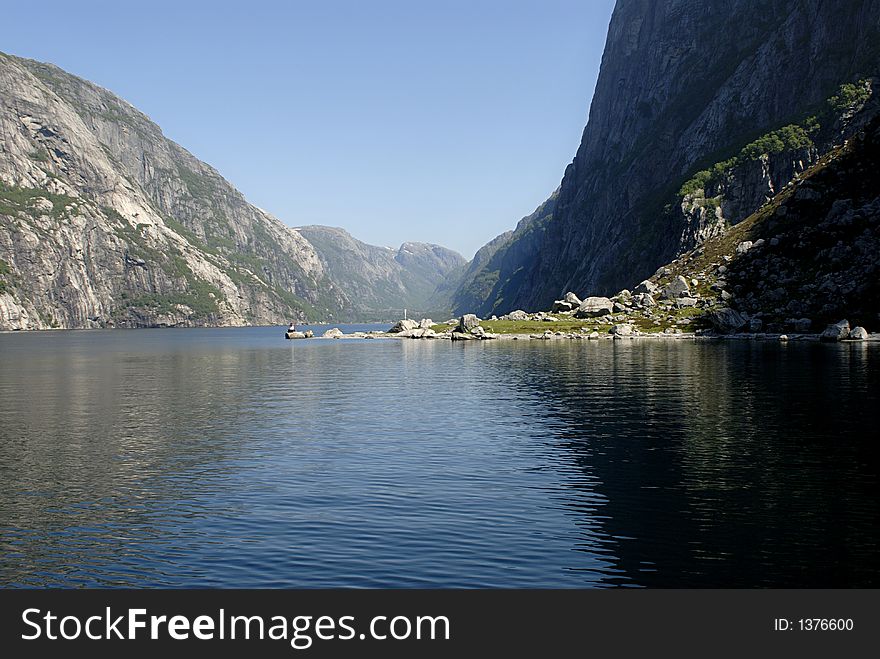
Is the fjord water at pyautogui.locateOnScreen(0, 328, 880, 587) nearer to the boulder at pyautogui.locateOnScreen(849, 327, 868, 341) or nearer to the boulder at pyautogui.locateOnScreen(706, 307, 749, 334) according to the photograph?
the boulder at pyautogui.locateOnScreen(849, 327, 868, 341)

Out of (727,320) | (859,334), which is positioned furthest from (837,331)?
(727,320)

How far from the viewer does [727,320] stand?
19638cm

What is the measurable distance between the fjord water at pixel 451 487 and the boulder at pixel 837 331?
267ft

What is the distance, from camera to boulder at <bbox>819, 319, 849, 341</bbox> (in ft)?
526

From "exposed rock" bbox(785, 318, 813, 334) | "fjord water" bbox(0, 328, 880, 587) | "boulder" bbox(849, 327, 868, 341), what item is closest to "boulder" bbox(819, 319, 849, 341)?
"boulder" bbox(849, 327, 868, 341)

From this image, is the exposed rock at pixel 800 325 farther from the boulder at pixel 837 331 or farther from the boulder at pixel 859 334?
the boulder at pixel 859 334

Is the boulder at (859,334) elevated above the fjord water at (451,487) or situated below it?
above

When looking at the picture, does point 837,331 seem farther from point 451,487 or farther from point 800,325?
point 451,487

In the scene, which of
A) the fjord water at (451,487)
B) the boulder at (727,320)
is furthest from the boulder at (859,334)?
the fjord water at (451,487)

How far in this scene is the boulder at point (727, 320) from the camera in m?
195

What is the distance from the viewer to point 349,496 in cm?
3931
